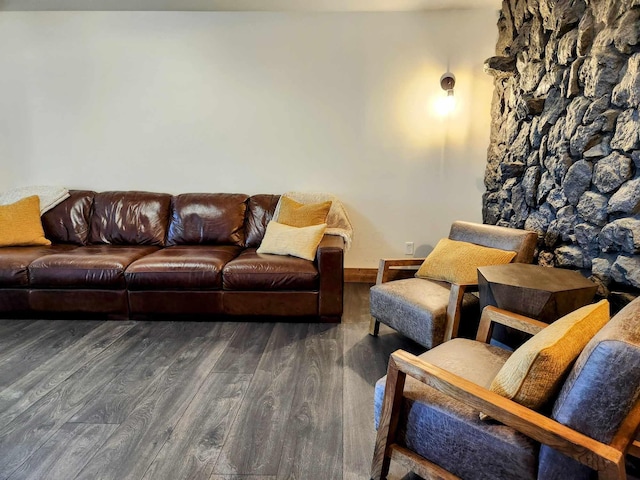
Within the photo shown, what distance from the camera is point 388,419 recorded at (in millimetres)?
1192

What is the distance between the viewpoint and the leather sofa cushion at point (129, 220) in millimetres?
3150

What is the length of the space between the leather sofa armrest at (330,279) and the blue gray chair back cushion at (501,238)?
2.89 feet

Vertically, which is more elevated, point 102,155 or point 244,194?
point 102,155

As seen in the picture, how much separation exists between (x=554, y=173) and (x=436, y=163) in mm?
1300

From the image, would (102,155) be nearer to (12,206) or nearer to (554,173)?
(12,206)

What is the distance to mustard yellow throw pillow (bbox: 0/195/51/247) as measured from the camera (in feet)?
9.43

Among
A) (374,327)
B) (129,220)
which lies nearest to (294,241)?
(374,327)

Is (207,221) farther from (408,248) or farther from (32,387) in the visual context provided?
(408,248)

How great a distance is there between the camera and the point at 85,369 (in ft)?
6.60

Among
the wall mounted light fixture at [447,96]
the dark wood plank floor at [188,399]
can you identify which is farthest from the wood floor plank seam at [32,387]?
the wall mounted light fixture at [447,96]

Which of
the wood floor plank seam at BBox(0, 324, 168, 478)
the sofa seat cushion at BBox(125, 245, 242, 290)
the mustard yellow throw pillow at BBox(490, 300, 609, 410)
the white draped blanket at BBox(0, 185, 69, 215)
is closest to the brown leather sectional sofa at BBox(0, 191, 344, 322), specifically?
the sofa seat cushion at BBox(125, 245, 242, 290)

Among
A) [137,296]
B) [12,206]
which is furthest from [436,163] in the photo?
[12,206]

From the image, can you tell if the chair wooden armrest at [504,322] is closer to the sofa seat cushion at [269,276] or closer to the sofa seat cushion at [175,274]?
the sofa seat cushion at [269,276]

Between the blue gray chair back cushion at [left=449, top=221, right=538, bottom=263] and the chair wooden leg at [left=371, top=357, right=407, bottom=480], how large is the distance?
1378 mm
